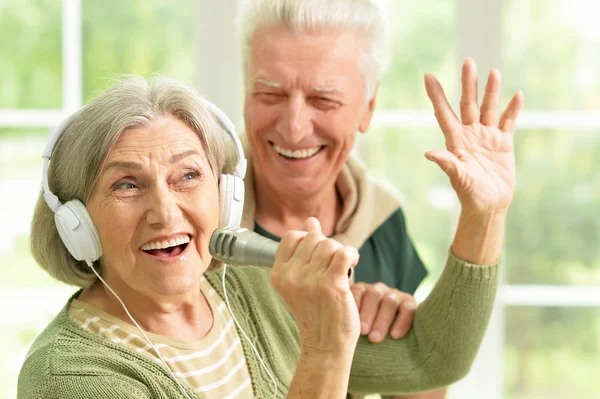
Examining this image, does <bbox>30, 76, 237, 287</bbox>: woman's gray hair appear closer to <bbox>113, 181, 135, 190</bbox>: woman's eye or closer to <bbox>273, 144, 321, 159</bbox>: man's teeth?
<bbox>113, 181, 135, 190</bbox>: woman's eye

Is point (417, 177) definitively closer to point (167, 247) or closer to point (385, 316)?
point (385, 316)

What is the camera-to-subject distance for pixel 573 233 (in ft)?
10.4

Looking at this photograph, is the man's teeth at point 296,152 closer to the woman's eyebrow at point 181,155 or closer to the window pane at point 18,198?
the woman's eyebrow at point 181,155

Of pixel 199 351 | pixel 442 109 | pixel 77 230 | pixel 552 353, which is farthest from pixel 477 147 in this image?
pixel 552 353

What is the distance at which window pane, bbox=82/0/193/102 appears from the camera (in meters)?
3.13

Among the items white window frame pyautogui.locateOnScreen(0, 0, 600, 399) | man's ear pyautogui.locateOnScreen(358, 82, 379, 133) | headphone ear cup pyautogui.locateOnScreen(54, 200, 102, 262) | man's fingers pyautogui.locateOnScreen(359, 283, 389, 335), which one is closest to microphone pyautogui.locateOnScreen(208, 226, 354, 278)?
headphone ear cup pyautogui.locateOnScreen(54, 200, 102, 262)

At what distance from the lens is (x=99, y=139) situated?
1379 mm

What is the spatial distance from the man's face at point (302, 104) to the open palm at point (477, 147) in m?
0.22

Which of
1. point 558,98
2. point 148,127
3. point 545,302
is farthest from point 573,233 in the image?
point 148,127

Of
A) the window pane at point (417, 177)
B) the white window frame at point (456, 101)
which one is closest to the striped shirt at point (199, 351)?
the white window frame at point (456, 101)

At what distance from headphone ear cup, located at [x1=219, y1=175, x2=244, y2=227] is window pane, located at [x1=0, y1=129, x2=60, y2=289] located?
1851 millimetres

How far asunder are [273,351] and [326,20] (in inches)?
30.4

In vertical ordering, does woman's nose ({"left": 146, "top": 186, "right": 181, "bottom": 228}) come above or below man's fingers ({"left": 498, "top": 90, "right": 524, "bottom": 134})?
below

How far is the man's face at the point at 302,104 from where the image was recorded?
6.40 feet
